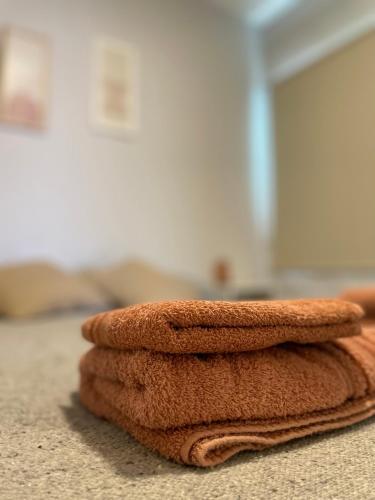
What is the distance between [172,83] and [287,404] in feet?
8.33

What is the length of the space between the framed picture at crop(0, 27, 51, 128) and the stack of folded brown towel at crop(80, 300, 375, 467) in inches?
76.6

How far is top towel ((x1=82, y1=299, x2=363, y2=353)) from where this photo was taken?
48cm

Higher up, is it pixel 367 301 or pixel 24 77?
pixel 24 77

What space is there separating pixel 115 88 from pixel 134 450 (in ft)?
7.78

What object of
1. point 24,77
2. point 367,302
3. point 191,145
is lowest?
point 367,302

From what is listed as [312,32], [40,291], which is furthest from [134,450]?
[312,32]

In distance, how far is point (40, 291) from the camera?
71.9 inches

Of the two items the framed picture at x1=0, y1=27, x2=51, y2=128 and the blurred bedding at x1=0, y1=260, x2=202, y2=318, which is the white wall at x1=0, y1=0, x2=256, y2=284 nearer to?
the framed picture at x1=0, y1=27, x2=51, y2=128

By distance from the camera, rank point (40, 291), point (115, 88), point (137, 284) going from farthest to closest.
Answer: point (115, 88) → point (137, 284) → point (40, 291)

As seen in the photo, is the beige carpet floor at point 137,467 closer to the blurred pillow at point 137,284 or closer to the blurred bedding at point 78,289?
the blurred bedding at point 78,289

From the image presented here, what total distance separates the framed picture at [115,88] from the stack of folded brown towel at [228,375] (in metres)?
2.10

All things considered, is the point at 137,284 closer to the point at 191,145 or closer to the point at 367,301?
the point at 191,145

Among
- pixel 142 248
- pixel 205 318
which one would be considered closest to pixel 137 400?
pixel 205 318

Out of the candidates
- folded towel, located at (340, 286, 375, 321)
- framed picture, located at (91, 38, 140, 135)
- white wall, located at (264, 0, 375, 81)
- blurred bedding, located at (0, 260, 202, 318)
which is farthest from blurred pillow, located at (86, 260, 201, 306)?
white wall, located at (264, 0, 375, 81)
